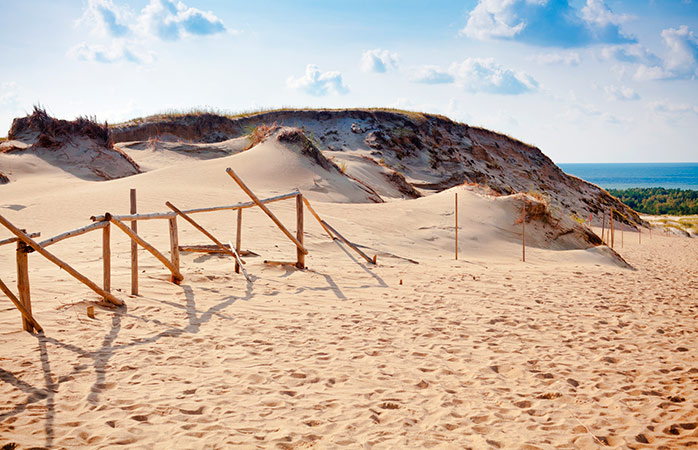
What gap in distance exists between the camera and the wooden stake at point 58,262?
14.3 feet

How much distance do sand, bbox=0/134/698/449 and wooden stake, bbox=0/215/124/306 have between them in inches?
6.2

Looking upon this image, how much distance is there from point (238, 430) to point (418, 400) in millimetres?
1373

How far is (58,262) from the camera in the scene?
474 centimetres

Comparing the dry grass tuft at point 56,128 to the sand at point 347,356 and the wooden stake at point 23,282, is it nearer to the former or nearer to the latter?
the sand at point 347,356

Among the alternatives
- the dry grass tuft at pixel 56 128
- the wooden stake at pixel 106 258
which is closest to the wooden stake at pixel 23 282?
the wooden stake at pixel 106 258

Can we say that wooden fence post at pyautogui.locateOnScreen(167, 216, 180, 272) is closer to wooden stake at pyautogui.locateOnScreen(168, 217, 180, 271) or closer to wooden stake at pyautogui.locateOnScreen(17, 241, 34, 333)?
wooden stake at pyautogui.locateOnScreen(168, 217, 180, 271)

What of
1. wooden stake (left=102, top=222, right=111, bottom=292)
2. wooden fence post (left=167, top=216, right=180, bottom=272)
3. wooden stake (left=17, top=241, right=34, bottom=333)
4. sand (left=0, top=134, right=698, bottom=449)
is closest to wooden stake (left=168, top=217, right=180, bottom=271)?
wooden fence post (left=167, top=216, right=180, bottom=272)

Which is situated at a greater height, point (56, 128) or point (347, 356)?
point (56, 128)

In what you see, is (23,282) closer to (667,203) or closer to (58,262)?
(58,262)

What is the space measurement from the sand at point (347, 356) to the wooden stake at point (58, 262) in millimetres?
157

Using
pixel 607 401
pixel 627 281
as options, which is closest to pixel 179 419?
pixel 607 401

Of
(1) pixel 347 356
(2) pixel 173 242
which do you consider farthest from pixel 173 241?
(1) pixel 347 356

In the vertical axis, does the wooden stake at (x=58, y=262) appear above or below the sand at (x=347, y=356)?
above

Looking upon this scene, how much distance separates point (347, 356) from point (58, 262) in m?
2.83
